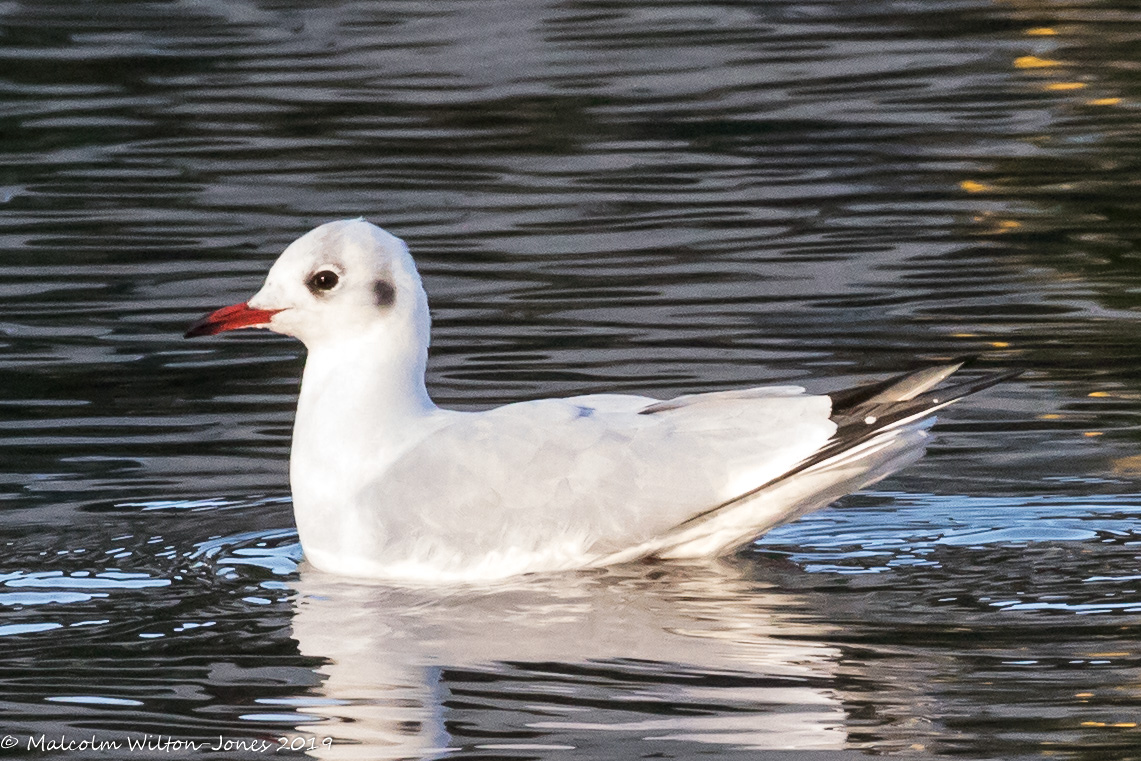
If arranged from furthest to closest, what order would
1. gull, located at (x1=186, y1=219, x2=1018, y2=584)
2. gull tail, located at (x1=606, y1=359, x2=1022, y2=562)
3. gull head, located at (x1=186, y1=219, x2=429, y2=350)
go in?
gull head, located at (x1=186, y1=219, x2=429, y2=350)
gull, located at (x1=186, y1=219, x2=1018, y2=584)
gull tail, located at (x1=606, y1=359, x2=1022, y2=562)

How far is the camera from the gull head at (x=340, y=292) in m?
7.93

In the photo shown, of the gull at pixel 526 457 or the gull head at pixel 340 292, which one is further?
the gull head at pixel 340 292

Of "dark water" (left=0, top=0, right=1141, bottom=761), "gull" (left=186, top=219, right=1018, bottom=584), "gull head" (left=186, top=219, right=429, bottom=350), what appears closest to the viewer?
"dark water" (left=0, top=0, right=1141, bottom=761)

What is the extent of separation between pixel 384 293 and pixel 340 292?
147 millimetres

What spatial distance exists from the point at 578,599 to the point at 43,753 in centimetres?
192

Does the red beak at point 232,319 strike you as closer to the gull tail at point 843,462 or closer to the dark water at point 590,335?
the dark water at point 590,335

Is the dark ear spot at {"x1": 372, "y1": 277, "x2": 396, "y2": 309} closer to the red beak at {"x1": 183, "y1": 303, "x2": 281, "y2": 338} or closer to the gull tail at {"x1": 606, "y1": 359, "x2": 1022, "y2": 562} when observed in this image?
the red beak at {"x1": 183, "y1": 303, "x2": 281, "y2": 338}

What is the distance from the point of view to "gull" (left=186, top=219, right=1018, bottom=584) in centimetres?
745

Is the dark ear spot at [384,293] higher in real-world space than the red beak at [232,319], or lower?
higher

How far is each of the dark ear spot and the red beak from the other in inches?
13.3

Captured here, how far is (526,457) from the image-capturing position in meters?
7.58

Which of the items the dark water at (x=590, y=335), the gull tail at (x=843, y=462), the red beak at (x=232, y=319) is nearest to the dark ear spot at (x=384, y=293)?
the red beak at (x=232, y=319)

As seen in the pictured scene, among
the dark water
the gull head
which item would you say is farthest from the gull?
the dark water

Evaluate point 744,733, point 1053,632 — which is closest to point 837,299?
→ point 1053,632
